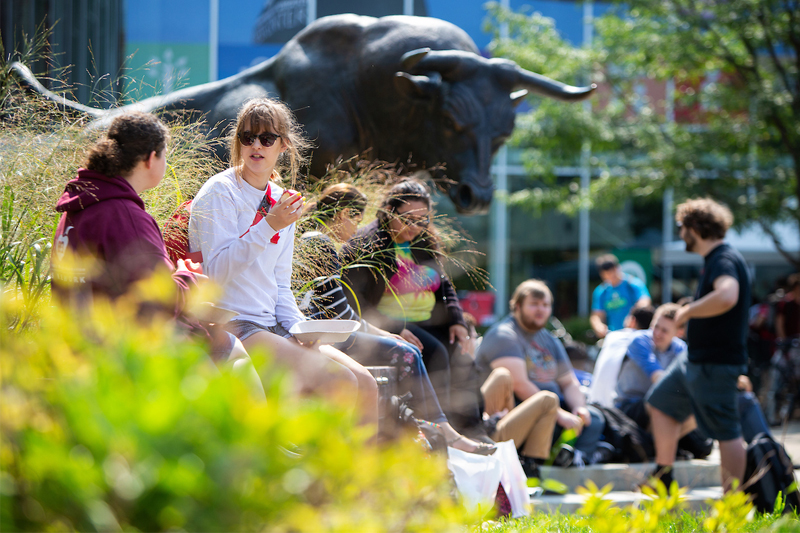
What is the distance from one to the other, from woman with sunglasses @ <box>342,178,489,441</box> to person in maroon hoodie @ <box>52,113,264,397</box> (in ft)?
4.74

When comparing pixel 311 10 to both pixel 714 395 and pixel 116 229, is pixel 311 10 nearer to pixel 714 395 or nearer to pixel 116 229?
pixel 714 395

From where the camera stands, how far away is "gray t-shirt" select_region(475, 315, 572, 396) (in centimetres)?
509

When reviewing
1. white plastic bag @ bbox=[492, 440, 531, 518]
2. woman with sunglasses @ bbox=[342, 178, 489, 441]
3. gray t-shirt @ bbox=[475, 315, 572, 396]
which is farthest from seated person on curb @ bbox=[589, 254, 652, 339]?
white plastic bag @ bbox=[492, 440, 531, 518]

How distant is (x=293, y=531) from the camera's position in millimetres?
1021

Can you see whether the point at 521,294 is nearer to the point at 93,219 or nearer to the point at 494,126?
the point at 494,126

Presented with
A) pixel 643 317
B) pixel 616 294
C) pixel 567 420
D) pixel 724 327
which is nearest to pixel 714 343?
pixel 724 327

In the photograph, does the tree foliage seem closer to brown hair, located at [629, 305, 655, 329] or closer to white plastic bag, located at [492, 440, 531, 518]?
brown hair, located at [629, 305, 655, 329]

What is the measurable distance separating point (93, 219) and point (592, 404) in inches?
173

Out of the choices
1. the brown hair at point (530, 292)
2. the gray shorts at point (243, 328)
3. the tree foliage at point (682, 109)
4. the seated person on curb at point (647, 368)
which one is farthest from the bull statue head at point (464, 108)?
the tree foliage at point (682, 109)

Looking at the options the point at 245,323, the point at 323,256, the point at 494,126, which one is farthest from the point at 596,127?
the point at 245,323

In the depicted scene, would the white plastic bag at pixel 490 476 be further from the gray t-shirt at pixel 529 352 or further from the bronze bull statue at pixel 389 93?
the bronze bull statue at pixel 389 93

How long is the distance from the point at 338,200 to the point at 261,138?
0.86 metres

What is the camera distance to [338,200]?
3656 millimetres

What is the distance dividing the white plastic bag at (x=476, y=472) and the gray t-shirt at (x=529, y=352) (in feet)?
5.27
